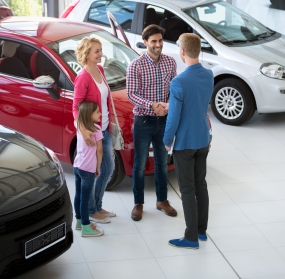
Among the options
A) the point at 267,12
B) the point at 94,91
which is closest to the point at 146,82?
the point at 94,91

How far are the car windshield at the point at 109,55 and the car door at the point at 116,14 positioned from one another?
1.97 m

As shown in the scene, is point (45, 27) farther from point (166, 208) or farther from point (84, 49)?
point (166, 208)

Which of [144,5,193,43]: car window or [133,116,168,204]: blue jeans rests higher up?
[144,5,193,43]: car window

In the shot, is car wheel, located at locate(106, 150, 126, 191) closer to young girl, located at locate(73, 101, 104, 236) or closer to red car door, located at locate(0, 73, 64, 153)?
red car door, located at locate(0, 73, 64, 153)

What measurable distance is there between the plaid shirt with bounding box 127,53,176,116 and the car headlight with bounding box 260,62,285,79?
308 centimetres

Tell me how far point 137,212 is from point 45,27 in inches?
92.0

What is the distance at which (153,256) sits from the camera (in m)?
5.52

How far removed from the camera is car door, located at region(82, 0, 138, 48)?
31.3 ft

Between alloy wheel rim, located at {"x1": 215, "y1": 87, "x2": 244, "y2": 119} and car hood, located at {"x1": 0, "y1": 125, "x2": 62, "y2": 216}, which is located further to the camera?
alloy wheel rim, located at {"x1": 215, "y1": 87, "x2": 244, "y2": 119}

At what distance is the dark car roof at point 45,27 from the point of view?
7070 mm

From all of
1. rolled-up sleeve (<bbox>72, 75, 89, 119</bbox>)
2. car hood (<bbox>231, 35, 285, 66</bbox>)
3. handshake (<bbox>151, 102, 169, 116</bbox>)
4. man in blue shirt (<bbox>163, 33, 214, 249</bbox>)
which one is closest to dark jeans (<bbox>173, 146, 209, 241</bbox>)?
man in blue shirt (<bbox>163, 33, 214, 249</bbox>)

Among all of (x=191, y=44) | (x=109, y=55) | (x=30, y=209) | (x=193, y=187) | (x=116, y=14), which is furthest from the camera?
(x=116, y=14)

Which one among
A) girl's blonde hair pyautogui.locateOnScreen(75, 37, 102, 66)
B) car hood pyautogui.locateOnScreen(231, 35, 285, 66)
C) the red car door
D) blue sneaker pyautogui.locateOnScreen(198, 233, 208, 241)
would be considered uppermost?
girl's blonde hair pyautogui.locateOnScreen(75, 37, 102, 66)

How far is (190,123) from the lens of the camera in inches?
209
